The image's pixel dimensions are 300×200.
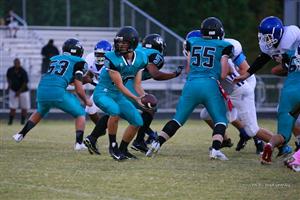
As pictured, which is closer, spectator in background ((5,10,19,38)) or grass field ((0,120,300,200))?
grass field ((0,120,300,200))

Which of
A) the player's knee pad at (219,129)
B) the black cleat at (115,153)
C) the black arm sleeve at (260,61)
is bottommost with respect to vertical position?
the black cleat at (115,153)

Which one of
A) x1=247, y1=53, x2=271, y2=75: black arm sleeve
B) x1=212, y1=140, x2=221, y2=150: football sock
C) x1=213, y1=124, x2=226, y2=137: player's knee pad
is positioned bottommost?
x1=212, y1=140, x2=221, y2=150: football sock

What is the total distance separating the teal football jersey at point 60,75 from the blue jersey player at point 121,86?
139 centimetres

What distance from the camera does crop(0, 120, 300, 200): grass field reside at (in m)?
7.88

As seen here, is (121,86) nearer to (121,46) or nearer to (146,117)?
(121,46)

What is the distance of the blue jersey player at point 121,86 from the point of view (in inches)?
408

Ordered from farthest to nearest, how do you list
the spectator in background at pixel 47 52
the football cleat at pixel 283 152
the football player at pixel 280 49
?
1. the spectator in background at pixel 47 52
2. the football cleat at pixel 283 152
3. the football player at pixel 280 49

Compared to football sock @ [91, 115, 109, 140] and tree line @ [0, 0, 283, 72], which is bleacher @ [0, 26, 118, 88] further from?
football sock @ [91, 115, 109, 140]

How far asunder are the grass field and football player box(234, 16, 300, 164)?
12.1 inches

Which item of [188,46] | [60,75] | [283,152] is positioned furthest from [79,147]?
[283,152]

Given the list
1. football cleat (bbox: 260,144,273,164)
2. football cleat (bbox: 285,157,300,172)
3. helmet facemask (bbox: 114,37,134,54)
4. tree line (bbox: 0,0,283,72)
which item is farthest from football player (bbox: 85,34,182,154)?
tree line (bbox: 0,0,283,72)

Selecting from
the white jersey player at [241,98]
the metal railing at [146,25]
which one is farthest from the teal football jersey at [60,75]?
the metal railing at [146,25]

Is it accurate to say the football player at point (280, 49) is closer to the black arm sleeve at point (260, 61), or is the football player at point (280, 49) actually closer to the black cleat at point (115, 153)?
the black arm sleeve at point (260, 61)

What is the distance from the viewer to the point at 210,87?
1055 cm
